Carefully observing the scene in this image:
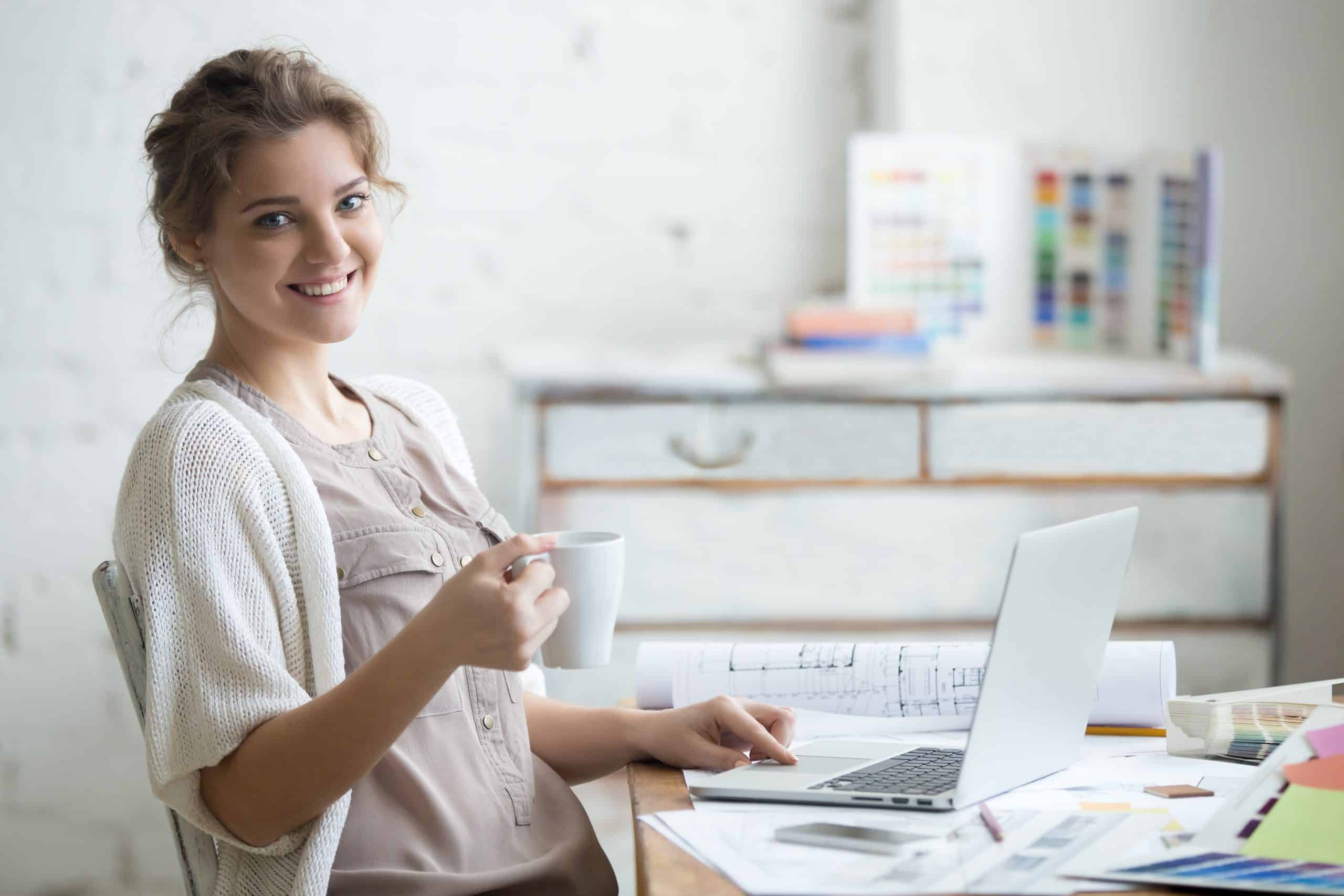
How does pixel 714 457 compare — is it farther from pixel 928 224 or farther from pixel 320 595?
pixel 320 595

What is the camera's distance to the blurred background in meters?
2.29

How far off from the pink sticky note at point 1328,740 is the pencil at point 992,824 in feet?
0.71

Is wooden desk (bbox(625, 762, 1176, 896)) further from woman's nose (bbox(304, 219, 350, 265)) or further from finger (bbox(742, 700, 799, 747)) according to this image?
woman's nose (bbox(304, 219, 350, 265))

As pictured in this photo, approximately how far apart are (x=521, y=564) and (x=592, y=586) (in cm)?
5

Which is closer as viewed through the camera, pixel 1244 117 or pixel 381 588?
pixel 381 588

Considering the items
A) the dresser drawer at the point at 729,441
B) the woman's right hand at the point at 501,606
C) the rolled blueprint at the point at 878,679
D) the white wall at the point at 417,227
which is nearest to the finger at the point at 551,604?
the woman's right hand at the point at 501,606

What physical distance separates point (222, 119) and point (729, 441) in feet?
3.59

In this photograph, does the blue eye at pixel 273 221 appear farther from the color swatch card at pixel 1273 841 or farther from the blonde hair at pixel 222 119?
the color swatch card at pixel 1273 841

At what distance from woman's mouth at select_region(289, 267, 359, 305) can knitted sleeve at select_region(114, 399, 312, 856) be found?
144 millimetres

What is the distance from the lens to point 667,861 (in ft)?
2.55

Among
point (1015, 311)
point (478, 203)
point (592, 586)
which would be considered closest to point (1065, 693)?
point (592, 586)

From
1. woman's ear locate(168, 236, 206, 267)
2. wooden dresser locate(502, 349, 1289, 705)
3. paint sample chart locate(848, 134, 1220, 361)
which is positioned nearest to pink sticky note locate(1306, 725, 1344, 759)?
woman's ear locate(168, 236, 206, 267)

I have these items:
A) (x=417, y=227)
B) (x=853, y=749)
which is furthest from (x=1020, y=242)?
(x=853, y=749)

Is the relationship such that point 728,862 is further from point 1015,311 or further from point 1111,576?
point 1015,311
